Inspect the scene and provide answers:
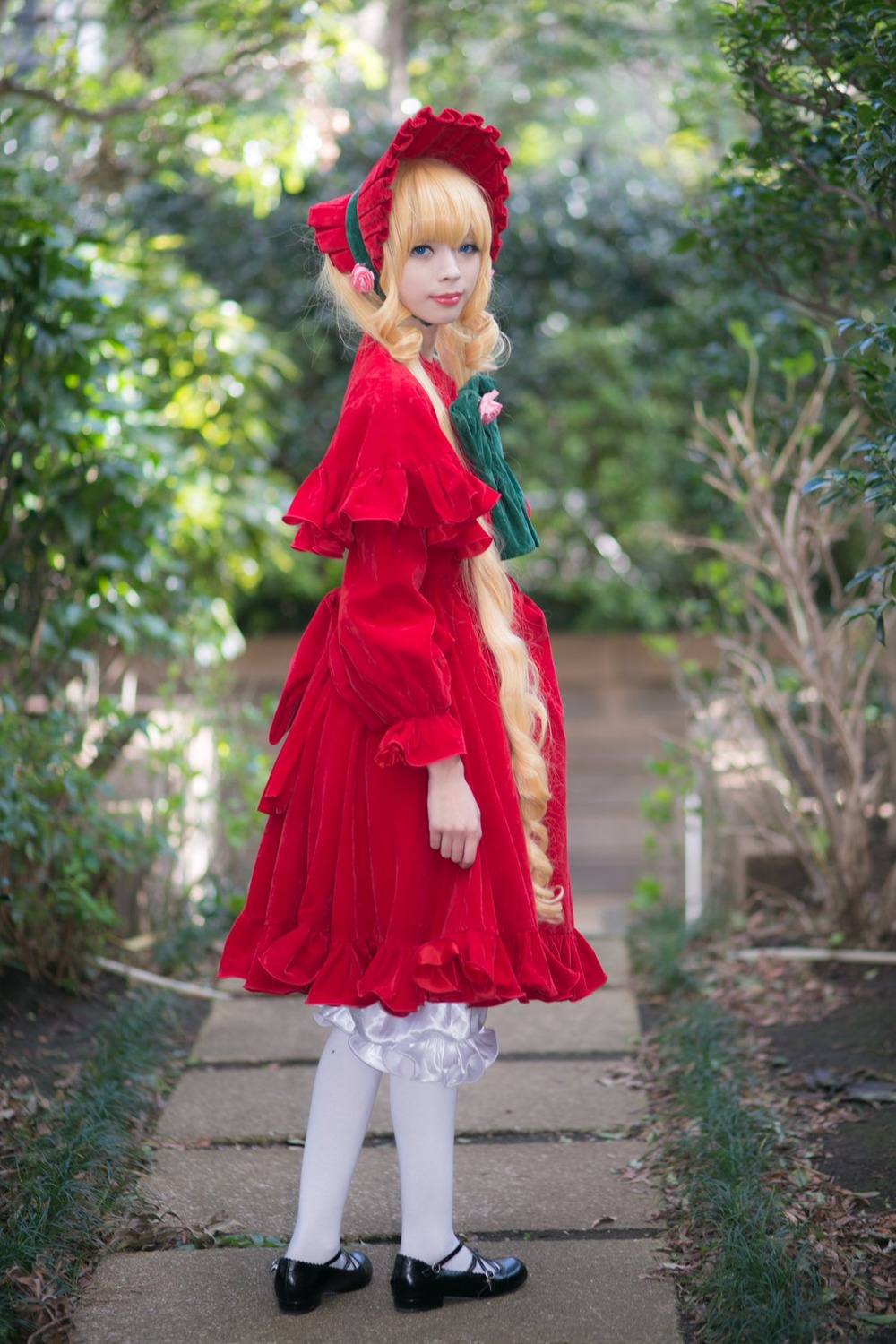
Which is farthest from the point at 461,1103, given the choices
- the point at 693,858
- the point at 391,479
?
the point at 693,858

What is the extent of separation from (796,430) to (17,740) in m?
2.05

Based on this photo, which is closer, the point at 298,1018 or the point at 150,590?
the point at 298,1018

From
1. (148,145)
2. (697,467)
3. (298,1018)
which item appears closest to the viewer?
(298,1018)

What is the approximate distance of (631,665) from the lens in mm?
7266

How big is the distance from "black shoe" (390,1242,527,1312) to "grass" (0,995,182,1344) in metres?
0.45

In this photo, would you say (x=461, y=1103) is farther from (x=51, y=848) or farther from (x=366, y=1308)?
(x=51, y=848)

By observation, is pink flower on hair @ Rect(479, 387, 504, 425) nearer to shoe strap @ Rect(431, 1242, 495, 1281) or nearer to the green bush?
shoe strap @ Rect(431, 1242, 495, 1281)

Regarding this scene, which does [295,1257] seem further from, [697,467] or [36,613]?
[697,467]

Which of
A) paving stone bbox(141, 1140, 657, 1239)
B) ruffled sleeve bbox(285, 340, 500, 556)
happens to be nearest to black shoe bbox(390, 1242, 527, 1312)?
paving stone bbox(141, 1140, 657, 1239)

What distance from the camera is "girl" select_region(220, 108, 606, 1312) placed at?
1.69 metres

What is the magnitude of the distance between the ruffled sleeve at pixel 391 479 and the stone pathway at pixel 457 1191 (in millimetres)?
1035

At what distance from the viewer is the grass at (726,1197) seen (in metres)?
1.67

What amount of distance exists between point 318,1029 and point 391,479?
5.63ft

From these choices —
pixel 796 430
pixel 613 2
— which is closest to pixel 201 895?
pixel 796 430
